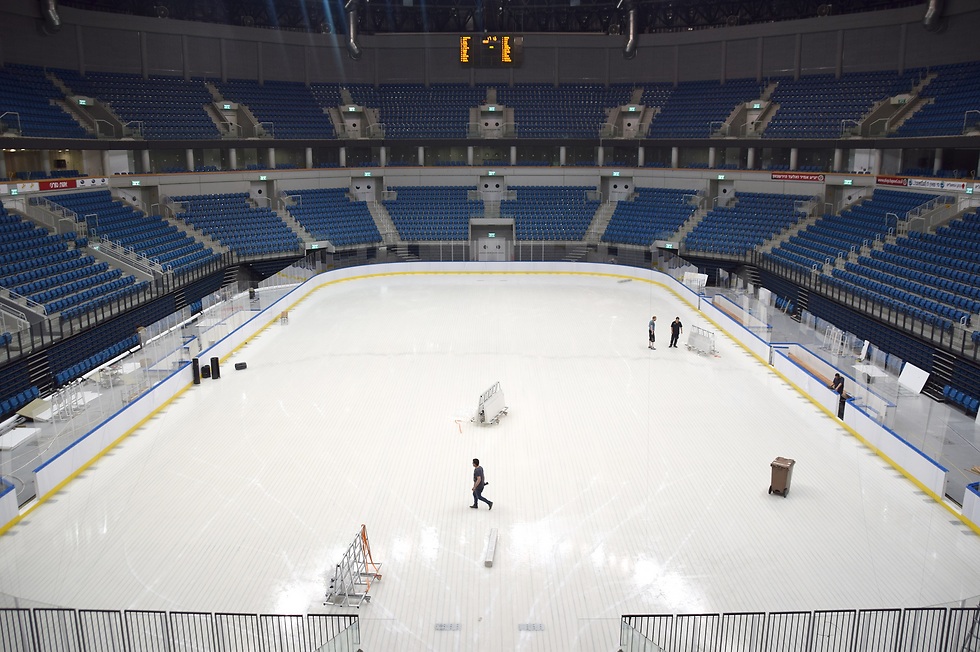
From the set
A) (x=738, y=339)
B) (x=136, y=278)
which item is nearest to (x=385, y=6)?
(x=136, y=278)

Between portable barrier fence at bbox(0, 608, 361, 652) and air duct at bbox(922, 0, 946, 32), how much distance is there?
40.1m

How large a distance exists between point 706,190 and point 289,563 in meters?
36.2

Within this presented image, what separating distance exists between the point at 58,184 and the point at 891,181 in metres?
36.1

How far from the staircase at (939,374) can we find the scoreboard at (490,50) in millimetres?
31863

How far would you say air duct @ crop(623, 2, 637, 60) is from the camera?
46812mm

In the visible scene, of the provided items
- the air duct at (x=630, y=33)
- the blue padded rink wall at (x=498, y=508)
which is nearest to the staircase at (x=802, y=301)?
the blue padded rink wall at (x=498, y=508)

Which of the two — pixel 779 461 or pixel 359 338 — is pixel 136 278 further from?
pixel 779 461

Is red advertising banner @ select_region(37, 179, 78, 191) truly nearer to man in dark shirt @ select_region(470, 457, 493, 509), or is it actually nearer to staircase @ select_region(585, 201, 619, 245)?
man in dark shirt @ select_region(470, 457, 493, 509)

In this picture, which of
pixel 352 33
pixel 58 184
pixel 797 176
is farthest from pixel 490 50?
pixel 58 184

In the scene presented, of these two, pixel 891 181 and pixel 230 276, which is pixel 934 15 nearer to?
pixel 891 181

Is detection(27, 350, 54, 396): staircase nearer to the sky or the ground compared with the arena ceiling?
nearer to the ground

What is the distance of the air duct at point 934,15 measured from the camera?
121ft

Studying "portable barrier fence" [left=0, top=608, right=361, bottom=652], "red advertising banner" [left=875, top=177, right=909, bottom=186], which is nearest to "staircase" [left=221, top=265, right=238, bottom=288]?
"portable barrier fence" [left=0, top=608, right=361, bottom=652]

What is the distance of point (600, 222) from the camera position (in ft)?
147
